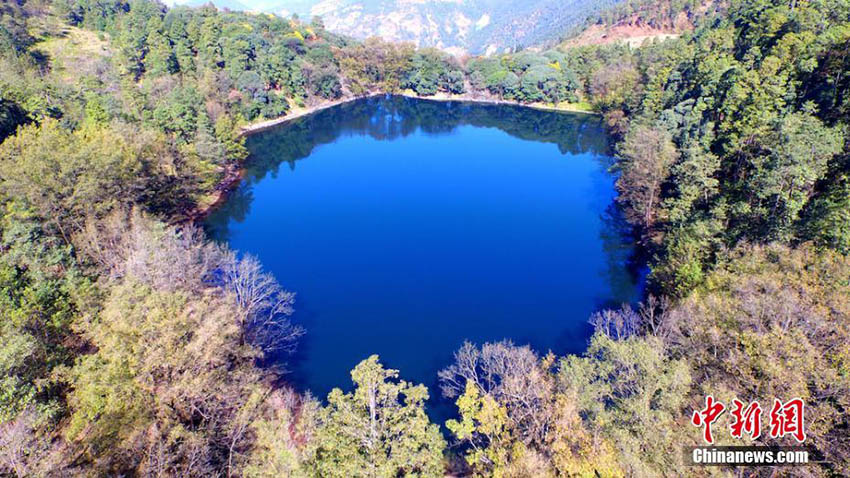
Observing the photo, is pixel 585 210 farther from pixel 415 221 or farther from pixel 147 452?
pixel 147 452

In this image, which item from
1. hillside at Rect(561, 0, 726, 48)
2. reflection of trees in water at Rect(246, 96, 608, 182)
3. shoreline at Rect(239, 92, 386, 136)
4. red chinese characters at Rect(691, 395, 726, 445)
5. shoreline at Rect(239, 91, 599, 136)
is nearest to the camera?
red chinese characters at Rect(691, 395, 726, 445)

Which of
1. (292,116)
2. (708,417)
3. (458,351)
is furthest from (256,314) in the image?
(292,116)

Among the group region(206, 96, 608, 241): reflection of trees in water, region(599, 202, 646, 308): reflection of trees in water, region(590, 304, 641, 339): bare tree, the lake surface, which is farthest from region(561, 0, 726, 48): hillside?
region(590, 304, 641, 339): bare tree

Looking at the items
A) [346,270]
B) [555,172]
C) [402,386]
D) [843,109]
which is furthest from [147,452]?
[555,172]

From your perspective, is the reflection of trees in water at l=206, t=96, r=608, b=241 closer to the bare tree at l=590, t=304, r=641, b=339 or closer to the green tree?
the green tree

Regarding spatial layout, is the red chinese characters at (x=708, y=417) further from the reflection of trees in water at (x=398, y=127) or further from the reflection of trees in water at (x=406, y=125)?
the reflection of trees in water at (x=406, y=125)

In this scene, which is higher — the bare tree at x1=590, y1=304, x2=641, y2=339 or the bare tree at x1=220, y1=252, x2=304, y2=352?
the bare tree at x1=220, y1=252, x2=304, y2=352

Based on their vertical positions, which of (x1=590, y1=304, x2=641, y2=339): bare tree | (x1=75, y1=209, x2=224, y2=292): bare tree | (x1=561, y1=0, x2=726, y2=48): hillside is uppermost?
(x1=561, y1=0, x2=726, y2=48): hillside

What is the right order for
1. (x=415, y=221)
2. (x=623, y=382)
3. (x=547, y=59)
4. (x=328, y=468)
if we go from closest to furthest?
(x=328, y=468) < (x=623, y=382) < (x=415, y=221) < (x=547, y=59)
